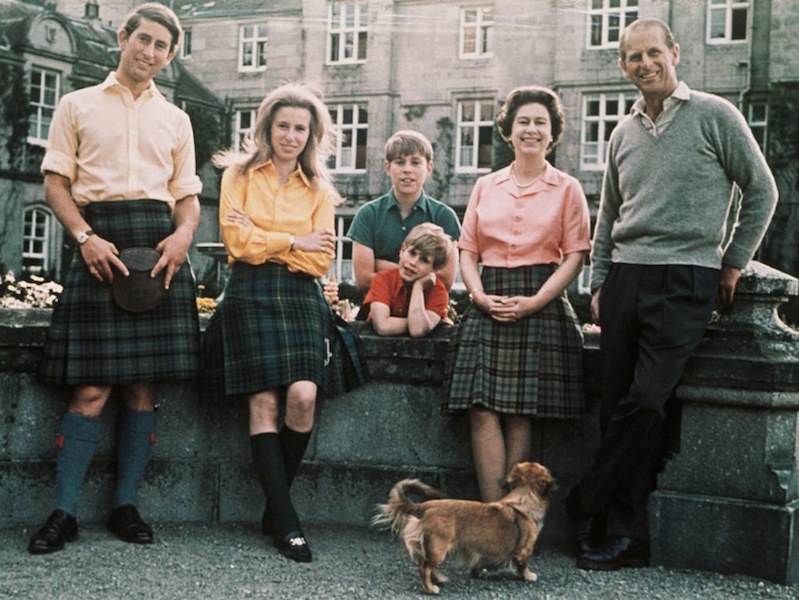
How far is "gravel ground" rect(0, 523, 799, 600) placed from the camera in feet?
11.8

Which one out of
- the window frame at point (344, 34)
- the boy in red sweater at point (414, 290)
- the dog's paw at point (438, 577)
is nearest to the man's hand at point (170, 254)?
the boy in red sweater at point (414, 290)

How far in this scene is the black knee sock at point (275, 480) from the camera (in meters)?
4.14

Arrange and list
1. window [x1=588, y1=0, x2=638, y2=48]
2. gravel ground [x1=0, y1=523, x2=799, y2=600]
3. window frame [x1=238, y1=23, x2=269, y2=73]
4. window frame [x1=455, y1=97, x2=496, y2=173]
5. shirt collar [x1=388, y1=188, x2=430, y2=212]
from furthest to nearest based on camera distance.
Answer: window frame [x1=238, y1=23, x2=269, y2=73]
window frame [x1=455, y1=97, x2=496, y2=173]
window [x1=588, y1=0, x2=638, y2=48]
shirt collar [x1=388, y1=188, x2=430, y2=212]
gravel ground [x1=0, y1=523, x2=799, y2=600]

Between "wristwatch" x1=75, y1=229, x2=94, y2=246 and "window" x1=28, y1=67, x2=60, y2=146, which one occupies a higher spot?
"window" x1=28, y1=67, x2=60, y2=146

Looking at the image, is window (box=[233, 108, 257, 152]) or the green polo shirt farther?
window (box=[233, 108, 257, 152])

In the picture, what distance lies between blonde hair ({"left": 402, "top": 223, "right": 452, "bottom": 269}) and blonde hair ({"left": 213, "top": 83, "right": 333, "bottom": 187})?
17.7 inches

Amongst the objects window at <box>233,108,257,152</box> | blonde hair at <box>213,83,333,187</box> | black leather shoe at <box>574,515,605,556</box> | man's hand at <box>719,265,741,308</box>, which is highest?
window at <box>233,108,257,152</box>

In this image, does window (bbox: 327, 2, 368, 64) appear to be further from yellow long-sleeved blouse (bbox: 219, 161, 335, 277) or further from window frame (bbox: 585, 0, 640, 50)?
yellow long-sleeved blouse (bbox: 219, 161, 335, 277)

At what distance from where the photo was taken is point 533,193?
14.4 feet

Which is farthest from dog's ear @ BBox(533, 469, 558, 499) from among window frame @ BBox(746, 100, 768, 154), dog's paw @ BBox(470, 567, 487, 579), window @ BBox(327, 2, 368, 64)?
window @ BBox(327, 2, 368, 64)

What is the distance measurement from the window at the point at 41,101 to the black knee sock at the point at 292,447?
21.5 m

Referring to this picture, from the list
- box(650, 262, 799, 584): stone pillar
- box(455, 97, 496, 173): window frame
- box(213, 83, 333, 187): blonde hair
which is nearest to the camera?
box(650, 262, 799, 584): stone pillar

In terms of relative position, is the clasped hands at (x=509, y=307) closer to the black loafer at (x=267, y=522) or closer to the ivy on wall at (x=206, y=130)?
the black loafer at (x=267, y=522)

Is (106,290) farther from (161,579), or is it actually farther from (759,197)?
(759,197)
